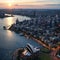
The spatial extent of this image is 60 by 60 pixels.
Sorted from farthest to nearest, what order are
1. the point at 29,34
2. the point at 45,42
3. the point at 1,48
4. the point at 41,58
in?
the point at 29,34
the point at 45,42
the point at 1,48
the point at 41,58

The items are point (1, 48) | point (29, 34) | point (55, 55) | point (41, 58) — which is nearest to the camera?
point (41, 58)

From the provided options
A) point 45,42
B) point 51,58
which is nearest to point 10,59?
point 51,58

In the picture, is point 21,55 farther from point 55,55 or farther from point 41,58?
point 55,55

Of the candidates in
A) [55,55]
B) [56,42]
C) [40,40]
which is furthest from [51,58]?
[40,40]

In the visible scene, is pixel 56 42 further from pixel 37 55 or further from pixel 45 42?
pixel 37 55

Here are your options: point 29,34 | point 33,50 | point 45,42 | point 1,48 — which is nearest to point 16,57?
point 33,50

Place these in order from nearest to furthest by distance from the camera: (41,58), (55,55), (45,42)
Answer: (41,58), (55,55), (45,42)

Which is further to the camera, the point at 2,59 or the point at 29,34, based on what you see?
the point at 29,34

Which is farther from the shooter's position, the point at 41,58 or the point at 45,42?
the point at 45,42

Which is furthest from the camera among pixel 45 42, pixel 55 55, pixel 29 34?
pixel 29 34

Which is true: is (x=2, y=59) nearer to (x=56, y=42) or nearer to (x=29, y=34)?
(x=56, y=42)
